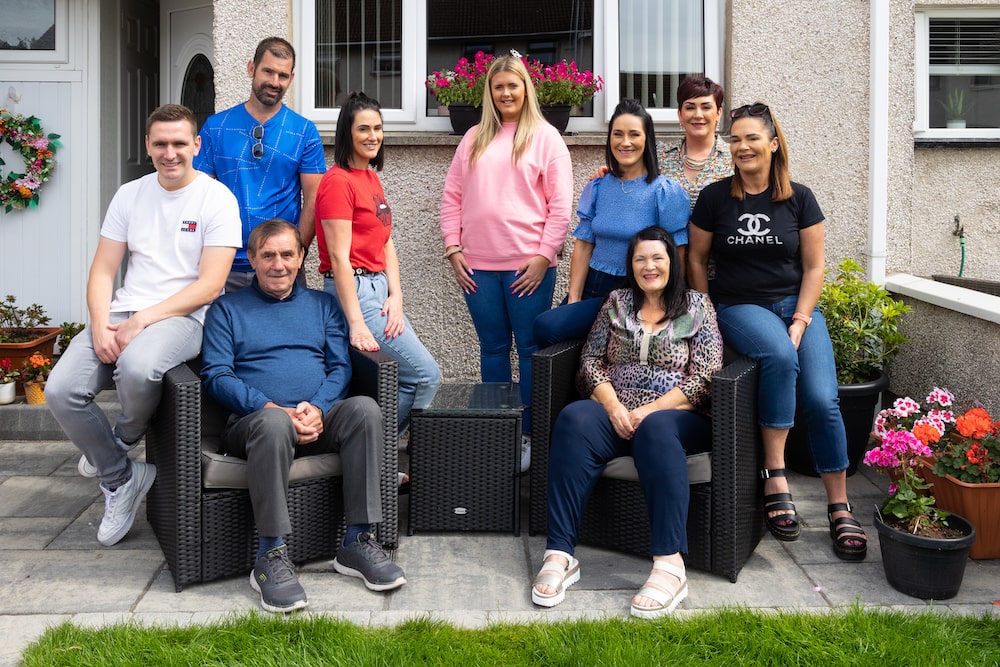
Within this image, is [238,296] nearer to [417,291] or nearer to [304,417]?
[304,417]

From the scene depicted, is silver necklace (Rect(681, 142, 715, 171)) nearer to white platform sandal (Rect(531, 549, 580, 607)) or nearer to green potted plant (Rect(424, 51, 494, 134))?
green potted plant (Rect(424, 51, 494, 134))

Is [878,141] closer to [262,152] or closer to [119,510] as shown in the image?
[262,152]

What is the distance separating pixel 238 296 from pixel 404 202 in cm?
152

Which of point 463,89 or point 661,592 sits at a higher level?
point 463,89

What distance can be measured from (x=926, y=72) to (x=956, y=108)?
0.82 feet

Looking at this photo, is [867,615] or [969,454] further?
[969,454]

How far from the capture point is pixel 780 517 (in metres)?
3.31

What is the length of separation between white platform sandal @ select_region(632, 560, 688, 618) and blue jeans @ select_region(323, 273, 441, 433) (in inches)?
41.3

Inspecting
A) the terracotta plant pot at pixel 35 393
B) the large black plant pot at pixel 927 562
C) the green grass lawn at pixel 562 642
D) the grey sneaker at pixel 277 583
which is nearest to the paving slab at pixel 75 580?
the green grass lawn at pixel 562 642

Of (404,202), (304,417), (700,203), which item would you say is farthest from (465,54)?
(304,417)

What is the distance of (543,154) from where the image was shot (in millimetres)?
3871

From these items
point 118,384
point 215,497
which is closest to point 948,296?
point 215,497

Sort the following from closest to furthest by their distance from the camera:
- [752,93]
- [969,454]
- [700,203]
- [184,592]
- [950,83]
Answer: [184,592] < [969,454] < [700,203] < [752,93] < [950,83]

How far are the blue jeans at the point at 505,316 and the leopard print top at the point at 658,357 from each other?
22.8 inches
